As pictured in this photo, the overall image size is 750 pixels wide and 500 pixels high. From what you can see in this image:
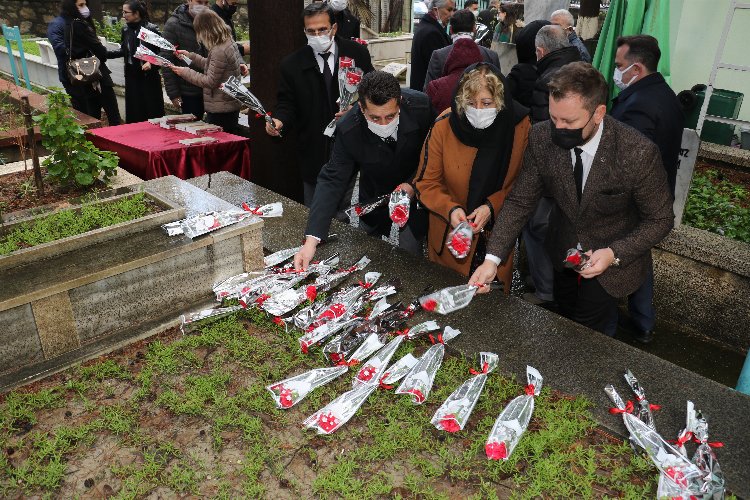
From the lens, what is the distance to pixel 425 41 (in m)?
6.31

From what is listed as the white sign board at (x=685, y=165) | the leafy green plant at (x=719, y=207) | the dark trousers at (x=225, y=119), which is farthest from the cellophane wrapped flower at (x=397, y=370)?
the dark trousers at (x=225, y=119)

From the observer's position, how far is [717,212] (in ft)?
16.9

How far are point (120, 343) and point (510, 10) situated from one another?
841cm

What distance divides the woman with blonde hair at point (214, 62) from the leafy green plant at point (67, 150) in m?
1.38

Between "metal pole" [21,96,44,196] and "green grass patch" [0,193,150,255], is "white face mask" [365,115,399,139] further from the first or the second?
"metal pole" [21,96,44,196]

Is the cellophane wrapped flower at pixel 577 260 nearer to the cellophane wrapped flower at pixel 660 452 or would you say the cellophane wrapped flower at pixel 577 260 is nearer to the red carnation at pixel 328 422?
the cellophane wrapped flower at pixel 660 452

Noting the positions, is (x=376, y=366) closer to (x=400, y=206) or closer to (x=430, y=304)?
(x=430, y=304)

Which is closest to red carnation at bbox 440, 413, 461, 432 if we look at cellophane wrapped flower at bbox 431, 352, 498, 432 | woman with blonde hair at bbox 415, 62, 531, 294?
cellophane wrapped flower at bbox 431, 352, 498, 432

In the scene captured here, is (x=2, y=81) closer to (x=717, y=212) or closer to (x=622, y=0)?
(x=622, y=0)

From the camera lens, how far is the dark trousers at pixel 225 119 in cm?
630

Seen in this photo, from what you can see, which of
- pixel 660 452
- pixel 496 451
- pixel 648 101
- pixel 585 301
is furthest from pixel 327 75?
pixel 660 452

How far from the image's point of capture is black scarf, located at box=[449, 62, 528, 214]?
3098mm

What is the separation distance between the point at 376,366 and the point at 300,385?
14.2 inches

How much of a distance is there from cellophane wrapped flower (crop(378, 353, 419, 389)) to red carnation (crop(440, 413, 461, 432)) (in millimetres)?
331
